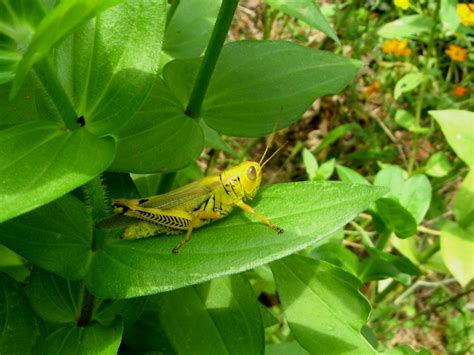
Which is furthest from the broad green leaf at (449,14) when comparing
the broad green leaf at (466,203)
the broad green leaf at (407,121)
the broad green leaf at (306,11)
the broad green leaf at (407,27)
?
the broad green leaf at (306,11)

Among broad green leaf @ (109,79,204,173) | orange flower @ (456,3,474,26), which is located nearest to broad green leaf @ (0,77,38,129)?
broad green leaf @ (109,79,204,173)

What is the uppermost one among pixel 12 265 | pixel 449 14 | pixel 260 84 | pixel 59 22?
pixel 59 22

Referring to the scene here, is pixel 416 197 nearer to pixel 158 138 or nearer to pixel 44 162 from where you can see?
pixel 158 138

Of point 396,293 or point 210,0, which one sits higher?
point 210,0

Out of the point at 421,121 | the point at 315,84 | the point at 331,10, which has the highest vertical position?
the point at 315,84

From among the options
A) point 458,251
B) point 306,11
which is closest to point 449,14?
point 458,251

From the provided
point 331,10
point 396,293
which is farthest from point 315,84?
point 331,10

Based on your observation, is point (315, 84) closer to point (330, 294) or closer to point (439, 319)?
point (330, 294)

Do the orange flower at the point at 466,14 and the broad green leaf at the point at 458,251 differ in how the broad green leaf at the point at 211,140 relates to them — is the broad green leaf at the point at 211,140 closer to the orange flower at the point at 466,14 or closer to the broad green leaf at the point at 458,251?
the broad green leaf at the point at 458,251
